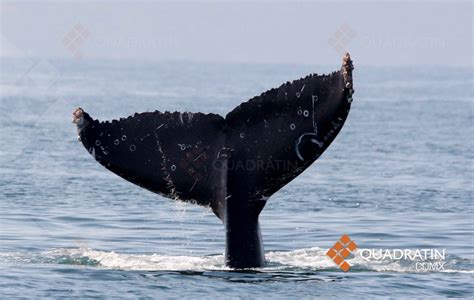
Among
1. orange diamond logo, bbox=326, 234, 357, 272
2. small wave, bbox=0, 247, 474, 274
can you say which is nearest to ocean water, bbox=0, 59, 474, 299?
small wave, bbox=0, 247, 474, 274

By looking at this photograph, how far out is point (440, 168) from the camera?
3262 centimetres

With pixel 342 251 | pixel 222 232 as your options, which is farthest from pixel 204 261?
pixel 222 232

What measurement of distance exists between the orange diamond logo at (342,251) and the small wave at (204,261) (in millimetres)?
90

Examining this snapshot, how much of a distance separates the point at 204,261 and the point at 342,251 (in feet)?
7.51

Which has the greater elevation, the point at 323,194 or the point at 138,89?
the point at 138,89

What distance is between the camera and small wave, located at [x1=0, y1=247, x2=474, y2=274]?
17.0m

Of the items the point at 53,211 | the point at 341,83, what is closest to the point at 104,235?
the point at 53,211

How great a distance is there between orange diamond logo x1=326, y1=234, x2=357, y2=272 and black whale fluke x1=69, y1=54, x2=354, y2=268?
1811 millimetres

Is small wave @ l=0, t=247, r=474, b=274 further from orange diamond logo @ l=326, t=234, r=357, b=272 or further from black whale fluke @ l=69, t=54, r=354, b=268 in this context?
black whale fluke @ l=69, t=54, r=354, b=268

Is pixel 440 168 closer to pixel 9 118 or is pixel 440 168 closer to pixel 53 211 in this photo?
pixel 53 211

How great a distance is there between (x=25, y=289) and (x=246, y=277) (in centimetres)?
256

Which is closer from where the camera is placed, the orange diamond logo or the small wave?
the small wave

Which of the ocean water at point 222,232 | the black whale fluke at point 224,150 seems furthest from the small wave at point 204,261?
the black whale fluke at point 224,150

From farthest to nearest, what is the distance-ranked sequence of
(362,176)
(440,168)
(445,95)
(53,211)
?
1. (445,95)
2. (440,168)
3. (362,176)
4. (53,211)
